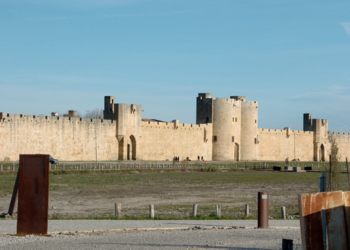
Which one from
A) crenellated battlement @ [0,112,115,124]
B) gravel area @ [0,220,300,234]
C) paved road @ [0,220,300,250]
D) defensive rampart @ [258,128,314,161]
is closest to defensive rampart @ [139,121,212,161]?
crenellated battlement @ [0,112,115,124]

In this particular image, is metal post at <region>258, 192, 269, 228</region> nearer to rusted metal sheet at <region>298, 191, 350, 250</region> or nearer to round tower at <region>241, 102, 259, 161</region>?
rusted metal sheet at <region>298, 191, 350, 250</region>

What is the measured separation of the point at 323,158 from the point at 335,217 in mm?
57930

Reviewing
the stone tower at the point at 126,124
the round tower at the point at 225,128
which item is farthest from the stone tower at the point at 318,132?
the stone tower at the point at 126,124

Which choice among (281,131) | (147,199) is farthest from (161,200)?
(281,131)

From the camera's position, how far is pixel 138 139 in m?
43.9

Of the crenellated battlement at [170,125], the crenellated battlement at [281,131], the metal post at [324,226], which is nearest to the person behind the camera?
the metal post at [324,226]

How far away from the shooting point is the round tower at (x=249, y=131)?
173ft

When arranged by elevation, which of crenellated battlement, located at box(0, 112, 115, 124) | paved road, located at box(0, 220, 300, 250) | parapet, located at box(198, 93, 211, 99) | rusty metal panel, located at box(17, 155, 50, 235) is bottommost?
paved road, located at box(0, 220, 300, 250)

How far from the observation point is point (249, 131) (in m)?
53.0

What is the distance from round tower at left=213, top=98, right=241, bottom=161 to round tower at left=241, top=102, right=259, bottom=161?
107 cm

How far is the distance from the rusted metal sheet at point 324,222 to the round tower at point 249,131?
4590 cm

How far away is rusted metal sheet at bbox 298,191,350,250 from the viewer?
6.63 m

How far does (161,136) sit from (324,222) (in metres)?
40.4

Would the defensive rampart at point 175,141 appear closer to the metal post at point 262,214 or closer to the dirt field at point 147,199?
the dirt field at point 147,199
